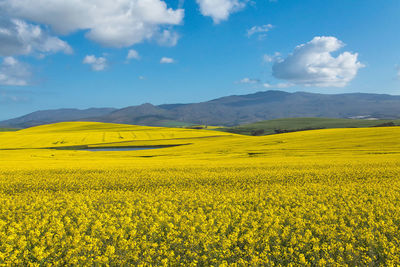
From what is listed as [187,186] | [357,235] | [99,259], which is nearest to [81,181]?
[187,186]

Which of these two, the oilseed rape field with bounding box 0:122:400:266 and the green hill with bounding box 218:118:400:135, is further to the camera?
the green hill with bounding box 218:118:400:135

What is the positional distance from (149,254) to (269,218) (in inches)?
149

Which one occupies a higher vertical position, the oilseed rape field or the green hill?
the green hill

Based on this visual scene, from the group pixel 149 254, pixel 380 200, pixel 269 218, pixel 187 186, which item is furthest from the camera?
pixel 187 186

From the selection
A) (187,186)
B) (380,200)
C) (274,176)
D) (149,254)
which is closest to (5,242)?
(149,254)

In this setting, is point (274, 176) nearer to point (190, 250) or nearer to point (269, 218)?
point (269, 218)

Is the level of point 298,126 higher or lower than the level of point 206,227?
higher

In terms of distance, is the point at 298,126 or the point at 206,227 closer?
the point at 206,227

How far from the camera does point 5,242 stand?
7.15 meters

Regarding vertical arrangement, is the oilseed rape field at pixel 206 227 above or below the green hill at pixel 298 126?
below

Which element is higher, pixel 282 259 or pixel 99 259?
pixel 99 259

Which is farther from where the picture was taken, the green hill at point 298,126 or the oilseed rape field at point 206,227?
the green hill at point 298,126

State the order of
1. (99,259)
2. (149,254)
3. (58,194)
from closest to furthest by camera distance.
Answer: (99,259) < (149,254) < (58,194)

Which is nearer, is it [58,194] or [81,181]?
[58,194]
